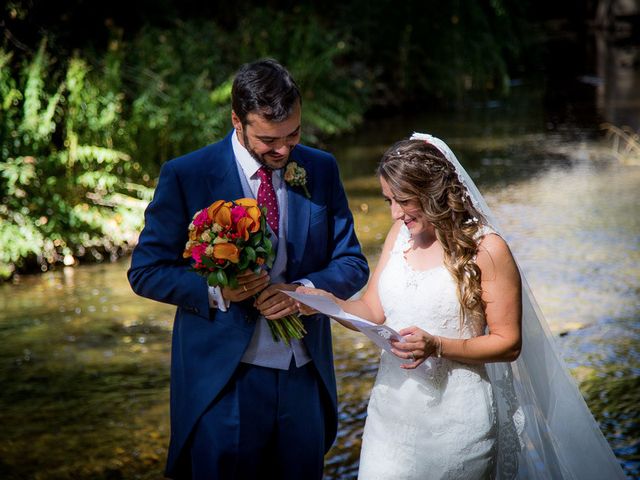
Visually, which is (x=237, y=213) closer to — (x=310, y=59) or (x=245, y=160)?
(x=245, y=160)

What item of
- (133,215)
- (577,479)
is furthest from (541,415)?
(133,215)

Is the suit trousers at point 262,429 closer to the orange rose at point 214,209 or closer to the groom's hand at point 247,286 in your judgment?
the groom's hand at point 247,286

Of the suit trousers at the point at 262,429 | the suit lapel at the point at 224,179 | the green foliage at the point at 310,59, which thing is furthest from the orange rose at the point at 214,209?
the green foliage at the point at 310,59

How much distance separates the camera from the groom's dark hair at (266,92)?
3.02 meters

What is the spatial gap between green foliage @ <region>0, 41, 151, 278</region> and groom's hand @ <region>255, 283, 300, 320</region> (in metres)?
5.54

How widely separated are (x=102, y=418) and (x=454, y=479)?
2752 mm

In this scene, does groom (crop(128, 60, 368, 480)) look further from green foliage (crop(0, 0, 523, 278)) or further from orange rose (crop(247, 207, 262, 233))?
green foliage (crop(0, 0, 523, 278))

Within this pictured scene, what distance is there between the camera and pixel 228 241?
114 inches

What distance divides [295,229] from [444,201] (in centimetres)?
53

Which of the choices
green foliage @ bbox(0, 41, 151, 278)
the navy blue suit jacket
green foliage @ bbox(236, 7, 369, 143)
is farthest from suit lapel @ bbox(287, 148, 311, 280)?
green foliage @ bbox(236, 7, 369, 143)

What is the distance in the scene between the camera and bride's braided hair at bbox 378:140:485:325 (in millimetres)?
3189

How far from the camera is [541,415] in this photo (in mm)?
3590

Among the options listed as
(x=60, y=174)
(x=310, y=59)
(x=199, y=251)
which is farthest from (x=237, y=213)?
(x=310, y=59)

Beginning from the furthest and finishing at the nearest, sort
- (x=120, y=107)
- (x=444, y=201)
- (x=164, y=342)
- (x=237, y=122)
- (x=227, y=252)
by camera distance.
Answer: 1. (x=120, y=107)
2. (x=164, y=342)
3. (x=444, y=201)
4. (x=237, y=122)
5. (x=227, y=252)
